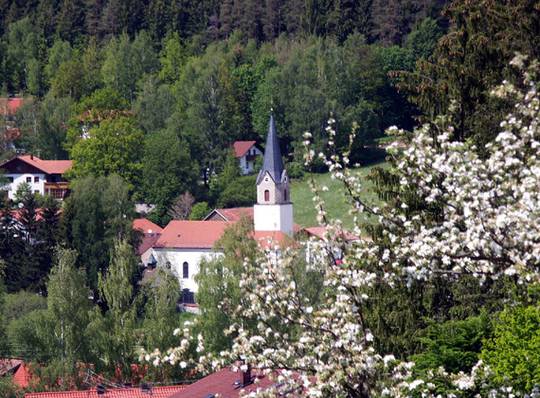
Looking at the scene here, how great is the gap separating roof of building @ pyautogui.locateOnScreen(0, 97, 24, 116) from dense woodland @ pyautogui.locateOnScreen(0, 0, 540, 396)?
1273mm

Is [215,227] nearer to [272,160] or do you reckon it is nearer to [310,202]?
[272,160]

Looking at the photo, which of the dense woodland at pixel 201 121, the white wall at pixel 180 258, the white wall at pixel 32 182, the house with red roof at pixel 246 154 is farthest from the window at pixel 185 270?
the house with red roof at pixel 246 154

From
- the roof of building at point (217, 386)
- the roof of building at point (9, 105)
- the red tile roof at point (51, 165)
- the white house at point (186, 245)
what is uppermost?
the roof of building at point (9, 105)

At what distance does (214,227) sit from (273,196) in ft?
10.3

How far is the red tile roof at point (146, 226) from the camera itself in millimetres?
66562

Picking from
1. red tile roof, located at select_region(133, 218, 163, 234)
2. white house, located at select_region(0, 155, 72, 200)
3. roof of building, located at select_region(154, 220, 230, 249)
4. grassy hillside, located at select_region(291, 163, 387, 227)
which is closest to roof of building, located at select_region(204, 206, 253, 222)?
roof of building, located at select_region(154, 220, 230, 249)

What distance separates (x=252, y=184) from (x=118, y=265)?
96.4ft

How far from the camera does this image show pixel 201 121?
78.8 m

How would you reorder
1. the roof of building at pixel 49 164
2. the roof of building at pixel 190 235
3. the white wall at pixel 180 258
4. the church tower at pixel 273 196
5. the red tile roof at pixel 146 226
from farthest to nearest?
the roof of building at pixel 49 164 < the red tile roof at pixel 146 226 < the roof of building at pixel 190 235 < the white wall at pixel 180 258 < the church tower at pixel 273 196

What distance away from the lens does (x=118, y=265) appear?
4372 centimetres

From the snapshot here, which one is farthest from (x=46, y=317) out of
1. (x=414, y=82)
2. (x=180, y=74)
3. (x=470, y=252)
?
(x=180, y=74)

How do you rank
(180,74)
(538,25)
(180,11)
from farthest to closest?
(180,11), (180,74), (538,25)

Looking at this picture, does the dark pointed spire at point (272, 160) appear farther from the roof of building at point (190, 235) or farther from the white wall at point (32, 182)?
the white wall at point (32, 182)

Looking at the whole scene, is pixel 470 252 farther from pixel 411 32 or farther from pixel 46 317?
pixel 411 32
